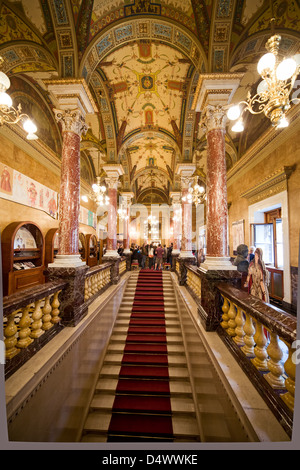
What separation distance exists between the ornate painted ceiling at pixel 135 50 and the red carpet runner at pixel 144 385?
558 cm

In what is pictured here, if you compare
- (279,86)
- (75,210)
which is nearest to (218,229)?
(279,86)

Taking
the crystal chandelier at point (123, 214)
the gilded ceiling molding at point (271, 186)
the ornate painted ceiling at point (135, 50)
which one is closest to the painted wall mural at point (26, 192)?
the ornate painted ceiling at point (135, 50)

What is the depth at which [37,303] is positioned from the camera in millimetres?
2418

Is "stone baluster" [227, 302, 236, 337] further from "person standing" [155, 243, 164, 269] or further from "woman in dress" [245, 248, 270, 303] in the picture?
"person standing" [155, 243, 164, 269]

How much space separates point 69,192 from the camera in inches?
143

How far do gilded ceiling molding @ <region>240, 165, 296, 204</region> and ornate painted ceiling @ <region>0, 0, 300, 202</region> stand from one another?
194 centimetres

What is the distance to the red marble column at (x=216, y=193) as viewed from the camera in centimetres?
343

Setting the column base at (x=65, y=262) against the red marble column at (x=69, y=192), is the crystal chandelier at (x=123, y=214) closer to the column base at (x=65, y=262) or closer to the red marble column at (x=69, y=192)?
the red marble column at (x=69, y=192)

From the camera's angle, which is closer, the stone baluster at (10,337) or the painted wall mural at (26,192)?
the stone baluster at (10,337)

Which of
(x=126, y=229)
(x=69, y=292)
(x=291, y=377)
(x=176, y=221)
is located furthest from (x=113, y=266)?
(x=291, y=377)

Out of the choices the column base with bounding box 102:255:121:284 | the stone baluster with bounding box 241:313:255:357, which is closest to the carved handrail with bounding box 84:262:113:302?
the column base with bounding box 102:255:121:284

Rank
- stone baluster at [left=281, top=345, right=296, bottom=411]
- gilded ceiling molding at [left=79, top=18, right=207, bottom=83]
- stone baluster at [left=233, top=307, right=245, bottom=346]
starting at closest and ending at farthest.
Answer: stone baluster at [left=281, top=345, right=296, bottom=411] → stone baluster at [left=233, top=307, right=245, bottom=346] → gilded ceiling molding at [left=79, top=18, right=207, bottom=83]

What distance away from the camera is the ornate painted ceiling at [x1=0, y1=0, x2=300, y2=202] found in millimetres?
3695

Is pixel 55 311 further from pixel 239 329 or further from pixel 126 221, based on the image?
pixel 126 221
